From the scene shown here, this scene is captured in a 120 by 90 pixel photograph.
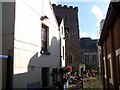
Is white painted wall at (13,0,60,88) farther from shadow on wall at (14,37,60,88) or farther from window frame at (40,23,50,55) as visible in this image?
window frame at (40,23,50,55)

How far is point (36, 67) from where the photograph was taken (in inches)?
555

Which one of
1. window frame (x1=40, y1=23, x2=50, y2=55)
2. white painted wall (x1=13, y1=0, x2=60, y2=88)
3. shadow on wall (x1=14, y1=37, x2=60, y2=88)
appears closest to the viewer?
white painted wall (x1=13, y1=0, x2=60, y2=88)

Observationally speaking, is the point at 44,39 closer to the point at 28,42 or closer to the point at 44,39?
the point at 44,39

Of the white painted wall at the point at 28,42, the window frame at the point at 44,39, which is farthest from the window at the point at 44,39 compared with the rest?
the white painted wall at the point at 28,42

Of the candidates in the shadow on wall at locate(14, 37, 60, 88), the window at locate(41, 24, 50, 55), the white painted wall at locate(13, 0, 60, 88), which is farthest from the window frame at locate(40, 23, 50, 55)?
the shadow on wall at locate(14, 37, 60, 88)

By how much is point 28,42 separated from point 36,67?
2.09 meters

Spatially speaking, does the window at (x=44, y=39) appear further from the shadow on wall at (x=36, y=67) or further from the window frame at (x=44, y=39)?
the shadow on wall at (x=36, y=67)

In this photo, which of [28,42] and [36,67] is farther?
[36,67]

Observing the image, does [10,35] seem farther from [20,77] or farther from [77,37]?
[77,37]

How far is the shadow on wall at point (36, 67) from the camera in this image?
11641 millimetres

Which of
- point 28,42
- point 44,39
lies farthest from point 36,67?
point 44,39

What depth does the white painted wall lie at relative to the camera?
1126cm

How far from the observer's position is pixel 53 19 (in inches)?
744

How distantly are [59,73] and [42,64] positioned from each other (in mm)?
2482
